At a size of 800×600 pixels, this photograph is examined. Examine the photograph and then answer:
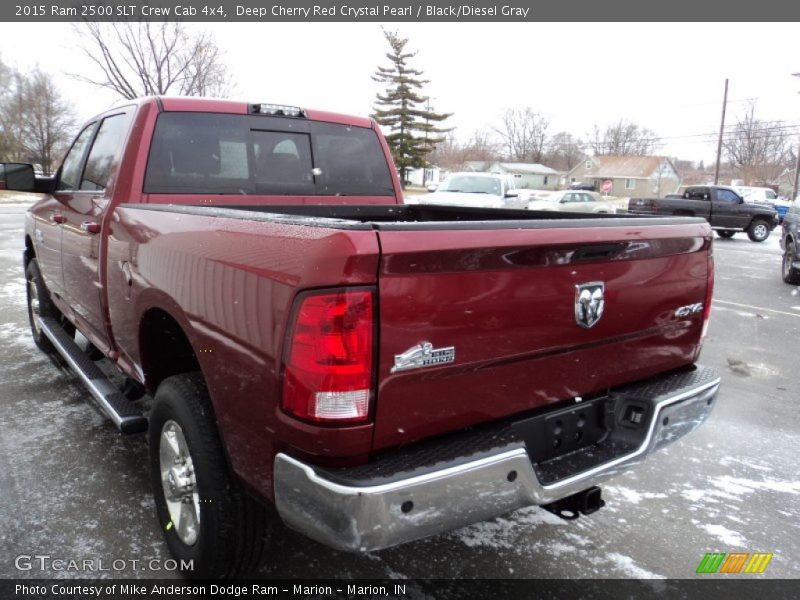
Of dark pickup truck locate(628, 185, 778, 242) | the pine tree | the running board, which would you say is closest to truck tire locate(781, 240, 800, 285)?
dark pickup truck locate(628, 185, 778, 242)

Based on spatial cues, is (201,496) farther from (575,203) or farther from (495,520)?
(575,203)

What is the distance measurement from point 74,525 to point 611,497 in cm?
276

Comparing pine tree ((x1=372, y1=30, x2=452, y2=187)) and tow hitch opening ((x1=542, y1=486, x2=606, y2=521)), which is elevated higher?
pine tree ((x1=372, y1=30, x2=452, y2=187))

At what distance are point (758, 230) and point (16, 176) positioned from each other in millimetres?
22376

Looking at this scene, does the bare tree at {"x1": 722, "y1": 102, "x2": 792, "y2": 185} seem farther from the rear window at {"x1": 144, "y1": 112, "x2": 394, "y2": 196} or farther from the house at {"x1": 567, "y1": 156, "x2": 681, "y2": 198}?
the rear window at {"x1": 144, "y1": 112, "x2": 394, "y2": 196}

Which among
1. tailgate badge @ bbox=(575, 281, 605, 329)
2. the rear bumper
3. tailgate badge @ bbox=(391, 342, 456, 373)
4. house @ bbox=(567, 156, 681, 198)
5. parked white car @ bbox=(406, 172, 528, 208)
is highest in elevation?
house @ bbox=(567, 156, 681, 198)

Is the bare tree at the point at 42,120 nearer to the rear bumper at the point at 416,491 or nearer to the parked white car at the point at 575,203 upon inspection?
the parked white car at the point at 575,203

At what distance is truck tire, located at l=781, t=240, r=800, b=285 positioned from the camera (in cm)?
1083

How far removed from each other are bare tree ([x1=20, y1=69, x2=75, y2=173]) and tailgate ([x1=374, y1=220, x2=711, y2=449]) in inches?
1792

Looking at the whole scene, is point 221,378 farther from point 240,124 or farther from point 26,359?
point 26,359

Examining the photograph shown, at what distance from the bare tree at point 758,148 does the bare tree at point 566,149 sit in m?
30.3

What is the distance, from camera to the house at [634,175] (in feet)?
264

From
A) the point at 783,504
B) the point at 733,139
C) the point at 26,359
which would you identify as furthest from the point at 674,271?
the point at 733,139

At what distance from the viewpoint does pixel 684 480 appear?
11.5 feet
